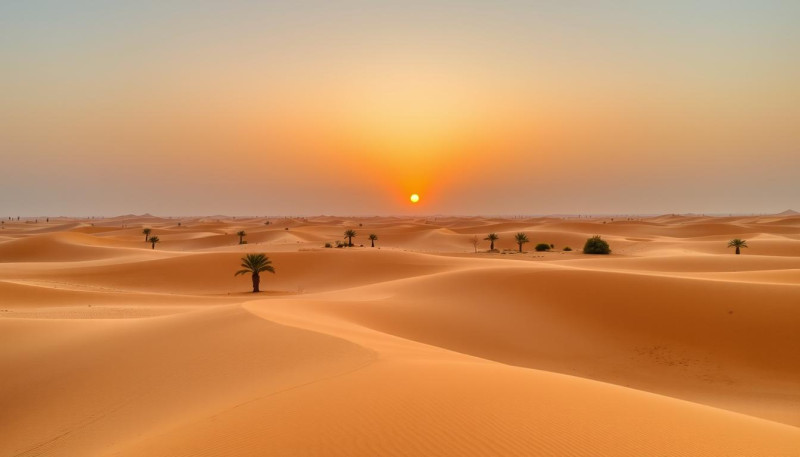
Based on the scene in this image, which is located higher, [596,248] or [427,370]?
[427,370]

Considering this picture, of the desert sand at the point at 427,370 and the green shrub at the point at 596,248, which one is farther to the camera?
the green shrub at the point at 596,248

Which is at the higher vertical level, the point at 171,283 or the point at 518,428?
the point at 518,428

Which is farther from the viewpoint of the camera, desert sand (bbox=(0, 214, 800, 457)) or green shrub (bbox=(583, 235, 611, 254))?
green shrub (bbox=(583, 235, 611, 254))

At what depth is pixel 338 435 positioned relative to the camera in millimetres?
4844

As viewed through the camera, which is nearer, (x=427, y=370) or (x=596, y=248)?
(x=427, y=370)

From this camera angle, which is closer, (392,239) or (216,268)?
(216,268)

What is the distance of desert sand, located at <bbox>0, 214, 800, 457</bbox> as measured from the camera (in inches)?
201

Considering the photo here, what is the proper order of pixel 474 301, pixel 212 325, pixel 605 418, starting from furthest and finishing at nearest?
pixel 474 301 < pixel 212 325 < pixel 605 418

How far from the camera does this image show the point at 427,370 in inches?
292

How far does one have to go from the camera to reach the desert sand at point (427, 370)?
5.11 metres

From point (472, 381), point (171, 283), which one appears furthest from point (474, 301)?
point (171, 283)

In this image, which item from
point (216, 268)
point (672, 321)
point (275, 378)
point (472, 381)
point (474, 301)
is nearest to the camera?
point (472, 381)

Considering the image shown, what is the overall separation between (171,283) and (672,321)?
34.6 metres

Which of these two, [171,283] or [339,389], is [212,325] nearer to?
[339,389]
